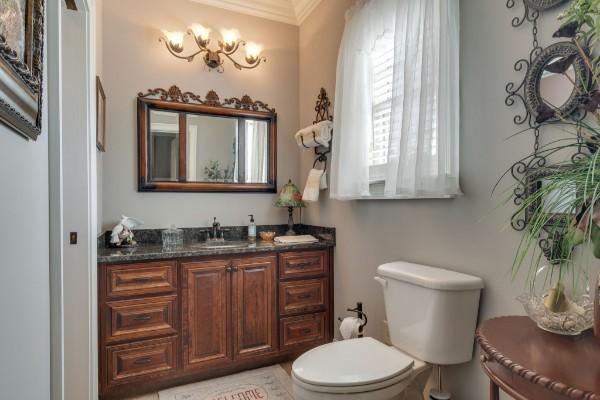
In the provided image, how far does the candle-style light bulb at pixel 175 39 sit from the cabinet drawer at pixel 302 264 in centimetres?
173

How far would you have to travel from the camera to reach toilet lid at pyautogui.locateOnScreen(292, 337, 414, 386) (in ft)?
4.21

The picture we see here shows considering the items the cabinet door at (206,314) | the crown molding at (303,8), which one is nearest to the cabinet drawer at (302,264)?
the cabinet door at (206,314)

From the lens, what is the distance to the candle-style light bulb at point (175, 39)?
8.09 feet

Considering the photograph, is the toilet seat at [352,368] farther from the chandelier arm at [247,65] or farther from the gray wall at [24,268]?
the chandelier arm at [247,65]

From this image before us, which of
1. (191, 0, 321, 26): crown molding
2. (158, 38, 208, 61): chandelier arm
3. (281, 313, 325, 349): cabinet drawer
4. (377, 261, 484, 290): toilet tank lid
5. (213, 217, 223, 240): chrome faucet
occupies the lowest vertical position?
(281, 313, 325, 349): cabinet drawer

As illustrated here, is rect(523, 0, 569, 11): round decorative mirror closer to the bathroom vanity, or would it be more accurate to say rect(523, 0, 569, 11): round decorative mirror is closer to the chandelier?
the bathroom vanity

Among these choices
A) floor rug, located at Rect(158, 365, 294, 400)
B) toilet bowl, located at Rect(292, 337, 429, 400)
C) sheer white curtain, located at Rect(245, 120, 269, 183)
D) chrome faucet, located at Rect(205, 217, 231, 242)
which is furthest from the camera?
sheer white curtain, located at Rect(245, 120, 269, 183)

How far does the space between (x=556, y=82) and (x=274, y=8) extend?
7.82ft

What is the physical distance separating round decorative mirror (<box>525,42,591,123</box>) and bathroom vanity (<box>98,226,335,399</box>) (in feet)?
5.23

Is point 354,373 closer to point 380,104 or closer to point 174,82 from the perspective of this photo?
point 380,104

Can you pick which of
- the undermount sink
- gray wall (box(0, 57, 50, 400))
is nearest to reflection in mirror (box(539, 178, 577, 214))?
gray wall (box(0, 57, 50, 400))

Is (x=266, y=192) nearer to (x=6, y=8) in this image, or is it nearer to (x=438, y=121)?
(x=438, y=121)

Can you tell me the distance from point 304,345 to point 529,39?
2199 mm

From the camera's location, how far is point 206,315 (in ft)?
6.92
